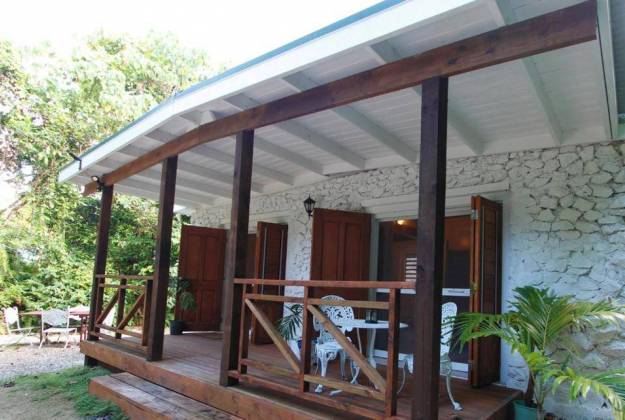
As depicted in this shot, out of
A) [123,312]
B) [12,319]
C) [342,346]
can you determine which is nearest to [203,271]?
[123,312]

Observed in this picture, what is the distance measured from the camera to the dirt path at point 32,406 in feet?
15.2

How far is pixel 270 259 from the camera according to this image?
7039mm

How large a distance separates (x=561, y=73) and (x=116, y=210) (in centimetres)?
1193

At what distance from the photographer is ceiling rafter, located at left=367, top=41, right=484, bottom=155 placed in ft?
9.82

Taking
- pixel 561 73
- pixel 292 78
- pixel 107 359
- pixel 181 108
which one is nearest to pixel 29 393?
pixel 107 359

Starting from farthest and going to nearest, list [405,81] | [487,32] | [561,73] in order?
1. [561,73]
2. [405,81]
3. [487,32]

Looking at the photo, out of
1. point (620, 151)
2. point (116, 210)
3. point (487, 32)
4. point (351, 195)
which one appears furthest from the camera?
point (116, 210)

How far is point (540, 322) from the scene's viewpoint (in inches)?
144

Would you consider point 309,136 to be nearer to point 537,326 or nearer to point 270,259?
point 270,259

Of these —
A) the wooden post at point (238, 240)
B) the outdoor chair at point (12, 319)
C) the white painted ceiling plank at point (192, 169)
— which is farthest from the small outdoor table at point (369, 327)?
the outdoor chair at point (12, 319)

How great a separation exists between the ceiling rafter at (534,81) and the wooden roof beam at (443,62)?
0.09m

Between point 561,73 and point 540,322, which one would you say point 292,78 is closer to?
point 561,73

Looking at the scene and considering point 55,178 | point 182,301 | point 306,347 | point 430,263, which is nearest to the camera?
point 430,263

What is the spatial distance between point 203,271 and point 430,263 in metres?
6.19
